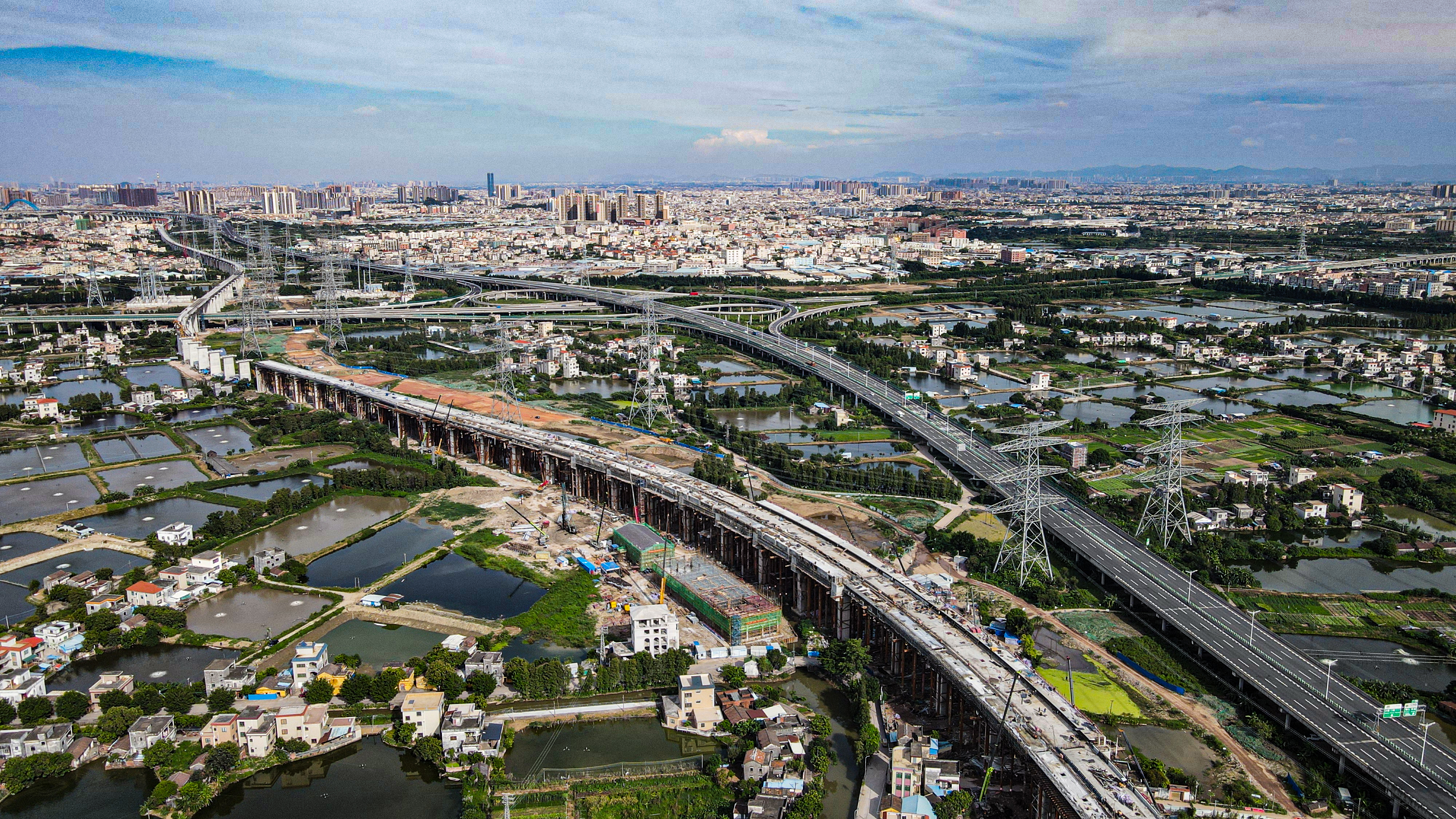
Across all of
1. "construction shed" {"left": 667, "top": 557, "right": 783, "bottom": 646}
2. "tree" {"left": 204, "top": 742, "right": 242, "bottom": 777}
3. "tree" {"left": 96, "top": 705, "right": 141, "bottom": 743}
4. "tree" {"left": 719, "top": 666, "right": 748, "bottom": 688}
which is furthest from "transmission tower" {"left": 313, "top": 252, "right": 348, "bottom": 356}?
"tree" {"left": 719, "top": 666, "right": 748, "bottom": 688}

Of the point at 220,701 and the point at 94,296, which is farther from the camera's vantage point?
the point at 94,296

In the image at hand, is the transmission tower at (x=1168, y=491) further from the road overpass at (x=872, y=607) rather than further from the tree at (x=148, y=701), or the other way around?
the tree at (x=148, y=701)

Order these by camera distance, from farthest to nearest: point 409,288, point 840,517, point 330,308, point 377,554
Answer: point 409,288, point 330,308, point 840,517, point 377,554

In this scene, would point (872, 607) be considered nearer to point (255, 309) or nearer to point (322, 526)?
point (322, 526)

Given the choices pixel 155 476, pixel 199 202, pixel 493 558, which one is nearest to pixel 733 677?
pixel 493 558

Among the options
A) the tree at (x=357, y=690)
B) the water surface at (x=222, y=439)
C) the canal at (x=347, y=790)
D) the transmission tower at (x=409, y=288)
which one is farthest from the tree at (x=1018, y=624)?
the transmission tower at (x=409, y=288)
